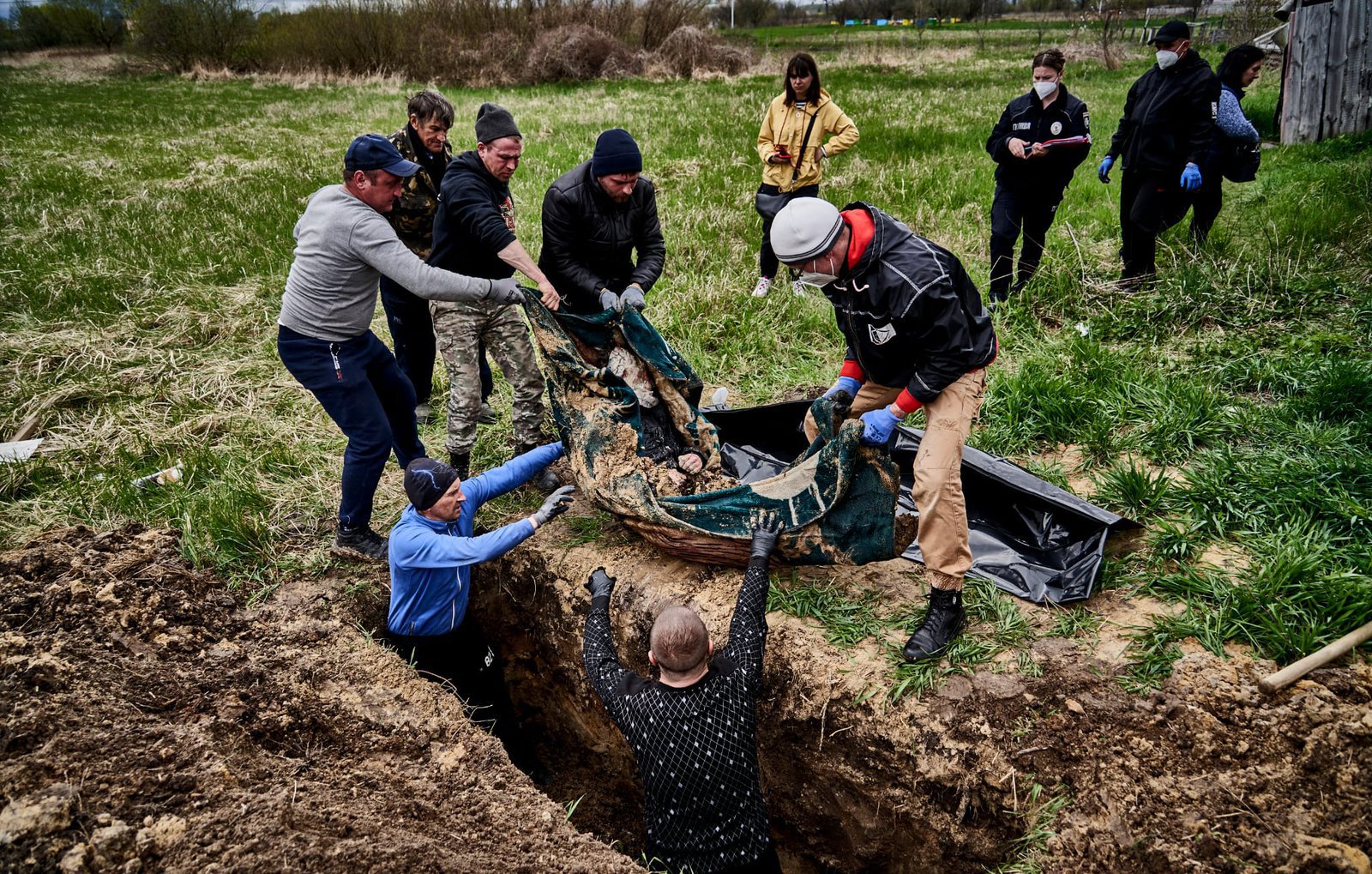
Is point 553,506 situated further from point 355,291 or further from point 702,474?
point 355,291

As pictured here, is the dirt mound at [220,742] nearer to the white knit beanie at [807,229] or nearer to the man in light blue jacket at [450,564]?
the man in light blue jacket at [450,564]

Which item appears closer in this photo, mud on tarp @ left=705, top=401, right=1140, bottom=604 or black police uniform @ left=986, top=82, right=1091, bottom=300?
mud on tarp @ left=705, top=401, right=1140, bottom=604

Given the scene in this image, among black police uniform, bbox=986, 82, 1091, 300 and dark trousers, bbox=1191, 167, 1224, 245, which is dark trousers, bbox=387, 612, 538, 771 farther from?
dark trousers, bbox=1191, 167, 1224, 245

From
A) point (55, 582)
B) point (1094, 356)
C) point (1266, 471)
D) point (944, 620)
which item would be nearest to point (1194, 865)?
point (944, 620)

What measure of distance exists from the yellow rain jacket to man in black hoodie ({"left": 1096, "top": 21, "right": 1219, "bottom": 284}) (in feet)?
6.31

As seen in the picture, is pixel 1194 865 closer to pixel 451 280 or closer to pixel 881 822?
pixel 881 822

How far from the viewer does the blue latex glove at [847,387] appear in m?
3.55

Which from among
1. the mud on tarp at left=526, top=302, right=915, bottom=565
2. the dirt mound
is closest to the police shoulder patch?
the mud on tarp at left=526, top=302, right=915, bottom=565

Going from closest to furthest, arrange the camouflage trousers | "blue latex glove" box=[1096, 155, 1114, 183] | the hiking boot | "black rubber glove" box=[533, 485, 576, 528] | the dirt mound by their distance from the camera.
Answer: the dirt mound, "black rubber glove" box=[533, 485, 576, 528], the hiking boot, the camouflage trousers, "blue latex glove" box=[1096, 155, 1114, 183]

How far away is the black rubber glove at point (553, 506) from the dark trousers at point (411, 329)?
151 centimetres

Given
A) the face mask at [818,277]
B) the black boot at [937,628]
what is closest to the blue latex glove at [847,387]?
the face mask at [818,277]

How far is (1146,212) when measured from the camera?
5.29m

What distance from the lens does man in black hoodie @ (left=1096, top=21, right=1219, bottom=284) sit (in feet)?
16.2

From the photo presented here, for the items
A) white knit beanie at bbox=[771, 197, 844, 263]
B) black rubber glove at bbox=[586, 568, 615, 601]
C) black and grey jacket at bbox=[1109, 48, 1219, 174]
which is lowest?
black rubber glove at bbox=[586, 568, 615, 601]
